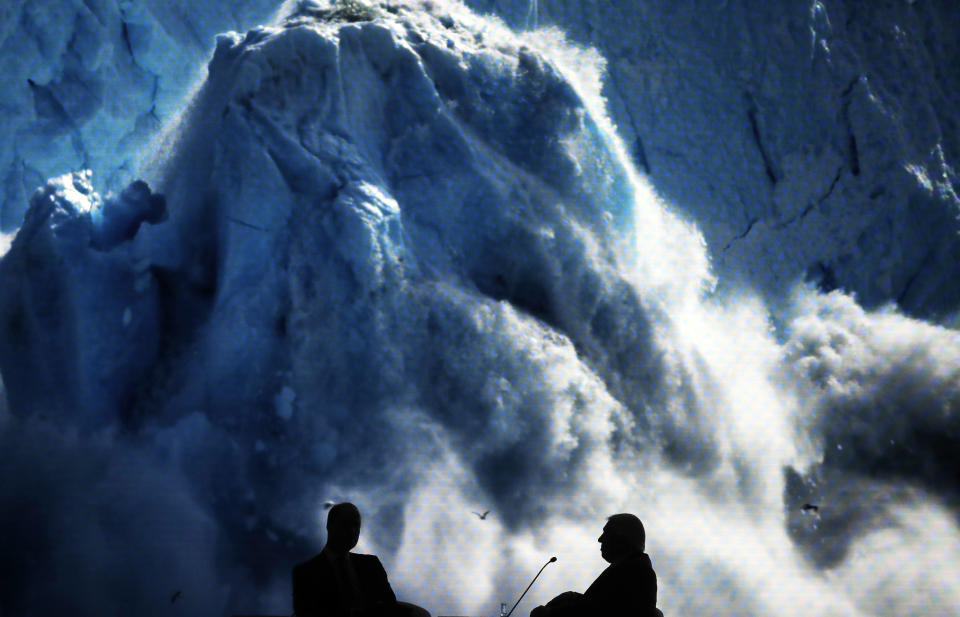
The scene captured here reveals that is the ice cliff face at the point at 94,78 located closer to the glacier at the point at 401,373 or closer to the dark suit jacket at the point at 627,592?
the glacier at the point at 401,373

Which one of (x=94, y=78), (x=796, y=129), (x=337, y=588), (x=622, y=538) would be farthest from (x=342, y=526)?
(x=796, y=129)

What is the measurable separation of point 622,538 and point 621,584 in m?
0.09

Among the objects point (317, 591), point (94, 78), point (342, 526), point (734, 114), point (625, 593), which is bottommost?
point (94, 78)

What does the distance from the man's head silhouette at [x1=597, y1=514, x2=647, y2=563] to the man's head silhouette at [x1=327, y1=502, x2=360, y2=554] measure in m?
0.52

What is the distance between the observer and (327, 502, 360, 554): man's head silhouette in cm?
167

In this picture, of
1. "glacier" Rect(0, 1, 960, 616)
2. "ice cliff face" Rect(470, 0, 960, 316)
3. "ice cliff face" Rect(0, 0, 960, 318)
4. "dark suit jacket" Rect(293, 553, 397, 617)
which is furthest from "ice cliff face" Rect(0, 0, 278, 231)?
"dark suit jacket" Rect(293, 553, 397, 617)

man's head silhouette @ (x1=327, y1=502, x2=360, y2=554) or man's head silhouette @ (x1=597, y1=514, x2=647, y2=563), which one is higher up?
man's head silhouette @ (x1=597, y1=514, x2=647, y2=563)

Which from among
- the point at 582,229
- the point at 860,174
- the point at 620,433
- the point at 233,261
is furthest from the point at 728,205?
the point at 233,261

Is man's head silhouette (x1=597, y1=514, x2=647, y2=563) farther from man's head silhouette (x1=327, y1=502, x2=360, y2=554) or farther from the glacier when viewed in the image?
the glacier

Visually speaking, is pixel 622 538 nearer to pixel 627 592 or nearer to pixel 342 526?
pixel 627 592

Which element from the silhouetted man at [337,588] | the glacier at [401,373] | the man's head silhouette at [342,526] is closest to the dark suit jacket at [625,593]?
the silhouetted man at [337,588]

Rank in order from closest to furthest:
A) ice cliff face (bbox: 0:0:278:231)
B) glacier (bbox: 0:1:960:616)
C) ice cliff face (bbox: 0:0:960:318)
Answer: glacier (bbox: 0:1:960:616), ice cliff face (bbox: 0:0:278:231), ice cliff face (bbox: 0:0:960:318)

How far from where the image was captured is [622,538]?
5.51 feet

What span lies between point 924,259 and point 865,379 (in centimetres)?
223
